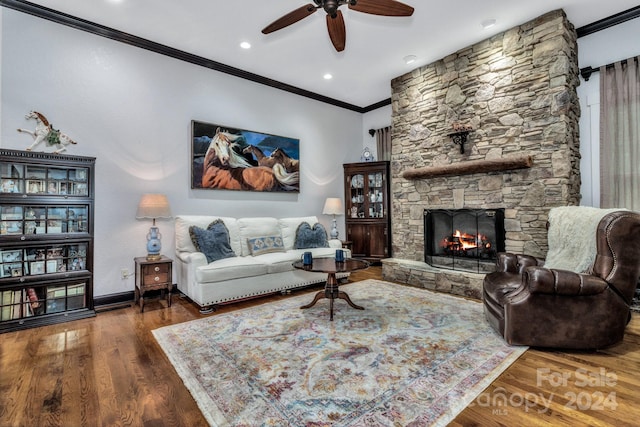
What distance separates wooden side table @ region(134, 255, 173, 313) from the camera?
11.1ft

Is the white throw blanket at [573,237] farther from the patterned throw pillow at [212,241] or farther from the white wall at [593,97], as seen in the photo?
the patterned throw pillow at [212,241]

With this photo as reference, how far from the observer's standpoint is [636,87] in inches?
129

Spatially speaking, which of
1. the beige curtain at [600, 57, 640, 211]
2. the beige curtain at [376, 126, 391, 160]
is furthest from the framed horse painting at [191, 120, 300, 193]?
the beige curtain at [600, 57, 640, 211]

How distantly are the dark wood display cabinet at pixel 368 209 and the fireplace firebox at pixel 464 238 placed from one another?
Answer: 119 centimetres

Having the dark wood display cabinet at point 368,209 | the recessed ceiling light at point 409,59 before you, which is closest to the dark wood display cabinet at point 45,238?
the dark wood display cabinet at point 368,209

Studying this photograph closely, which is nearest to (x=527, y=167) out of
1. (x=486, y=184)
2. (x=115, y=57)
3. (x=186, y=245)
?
(x=486, y=184)

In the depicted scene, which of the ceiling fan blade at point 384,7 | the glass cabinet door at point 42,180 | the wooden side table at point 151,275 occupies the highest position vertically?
the ceiling fan blade at point 384,7

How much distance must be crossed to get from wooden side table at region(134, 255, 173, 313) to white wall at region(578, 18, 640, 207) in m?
4.96

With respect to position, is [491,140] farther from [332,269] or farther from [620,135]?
[332,269]

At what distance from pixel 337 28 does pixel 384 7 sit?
1.40 ft

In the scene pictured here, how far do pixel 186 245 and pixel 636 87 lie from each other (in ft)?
17.6

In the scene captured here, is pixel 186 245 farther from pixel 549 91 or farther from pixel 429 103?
pixel 549 91

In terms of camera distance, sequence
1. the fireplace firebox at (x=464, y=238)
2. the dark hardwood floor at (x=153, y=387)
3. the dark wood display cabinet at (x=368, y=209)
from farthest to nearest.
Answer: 1. the dark wood display cabinet at (x=368, y=209)
2. the fireplace firebox at (x=464, y=238)
3. the dark hardwood floor at (x=153, y=387)

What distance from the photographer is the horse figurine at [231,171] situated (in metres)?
4.34
